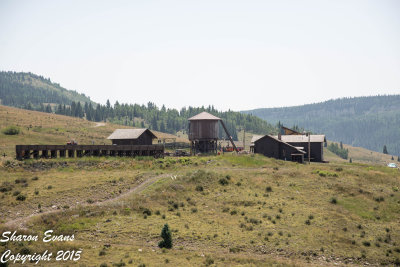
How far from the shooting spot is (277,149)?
7181 cm

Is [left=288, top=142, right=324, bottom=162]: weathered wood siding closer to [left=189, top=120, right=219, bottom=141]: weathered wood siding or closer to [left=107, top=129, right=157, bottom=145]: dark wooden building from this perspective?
[left=189, top=120, right=219, bottom=141]: weathered wood siding

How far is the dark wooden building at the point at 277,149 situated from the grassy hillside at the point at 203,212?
17.0m

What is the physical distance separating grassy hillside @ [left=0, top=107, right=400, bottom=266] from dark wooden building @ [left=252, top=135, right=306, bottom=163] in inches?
667

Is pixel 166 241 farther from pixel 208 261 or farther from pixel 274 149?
pixel 274 149

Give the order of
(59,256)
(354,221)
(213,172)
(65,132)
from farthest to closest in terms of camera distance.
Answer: (65,132) → (213,172) → (354,221) → (59,256)

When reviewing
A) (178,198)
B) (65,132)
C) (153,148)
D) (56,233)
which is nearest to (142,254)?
(56,233)

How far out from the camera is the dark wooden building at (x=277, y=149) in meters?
70.4

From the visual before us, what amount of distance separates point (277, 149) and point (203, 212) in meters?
40.0

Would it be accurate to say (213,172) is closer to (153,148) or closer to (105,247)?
(153,148)

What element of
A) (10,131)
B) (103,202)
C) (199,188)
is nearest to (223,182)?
(199,188)

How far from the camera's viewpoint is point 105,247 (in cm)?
2608

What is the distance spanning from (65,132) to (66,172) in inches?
2363

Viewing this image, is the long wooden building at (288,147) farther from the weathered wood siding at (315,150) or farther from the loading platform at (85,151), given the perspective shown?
the loading platform at (85,151)

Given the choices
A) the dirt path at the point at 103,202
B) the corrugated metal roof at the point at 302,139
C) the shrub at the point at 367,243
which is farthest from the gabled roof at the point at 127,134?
the shrub at the point at 367,243
